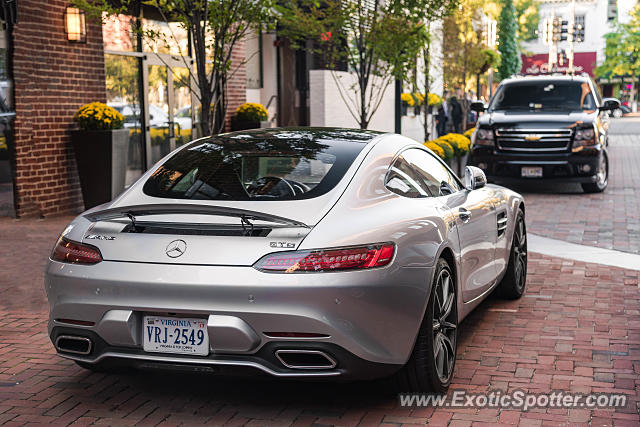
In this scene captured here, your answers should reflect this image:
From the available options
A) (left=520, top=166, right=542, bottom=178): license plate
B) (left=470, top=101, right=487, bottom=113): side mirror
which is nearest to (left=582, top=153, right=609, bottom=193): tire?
(left=520, top=166, right=542, bottom=178): license plate

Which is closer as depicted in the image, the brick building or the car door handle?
the car door handle

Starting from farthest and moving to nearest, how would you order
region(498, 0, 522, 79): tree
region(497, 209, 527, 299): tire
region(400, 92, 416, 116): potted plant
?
region(498, 0, 522, 79): tree < region(400, 92, 416, 116): potted plant < region(497, 209, 527, 299): tire

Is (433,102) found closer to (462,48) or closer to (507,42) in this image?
(462,48)

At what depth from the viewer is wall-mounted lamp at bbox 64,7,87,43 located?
1240 cm

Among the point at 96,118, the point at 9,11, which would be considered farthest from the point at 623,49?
the point at 9,11

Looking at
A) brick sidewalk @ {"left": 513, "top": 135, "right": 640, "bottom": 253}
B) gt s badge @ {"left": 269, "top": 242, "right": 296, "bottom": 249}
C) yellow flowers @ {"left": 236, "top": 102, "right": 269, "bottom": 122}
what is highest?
yellow flowers @ {"left": 236, "top": 102, "right": 269, "bottom": 122}

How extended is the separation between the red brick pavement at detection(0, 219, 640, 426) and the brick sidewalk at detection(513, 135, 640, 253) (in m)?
3.48

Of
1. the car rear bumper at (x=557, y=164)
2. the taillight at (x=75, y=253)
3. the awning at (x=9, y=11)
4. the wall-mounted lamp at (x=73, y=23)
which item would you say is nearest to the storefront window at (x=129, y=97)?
the wall-mounted lamp at (x=73, y=23)

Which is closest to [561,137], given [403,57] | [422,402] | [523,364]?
[403,57]

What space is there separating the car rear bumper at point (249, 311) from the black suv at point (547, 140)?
11.5 meters

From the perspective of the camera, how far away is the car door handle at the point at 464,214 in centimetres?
566

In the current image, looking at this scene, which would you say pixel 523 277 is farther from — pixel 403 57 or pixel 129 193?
pixel 403 57

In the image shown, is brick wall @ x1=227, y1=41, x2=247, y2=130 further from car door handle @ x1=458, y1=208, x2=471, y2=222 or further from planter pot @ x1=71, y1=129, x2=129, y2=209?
car door handle @ x1=458, y1=208, x2=471, y2=222

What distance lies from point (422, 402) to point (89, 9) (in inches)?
311
